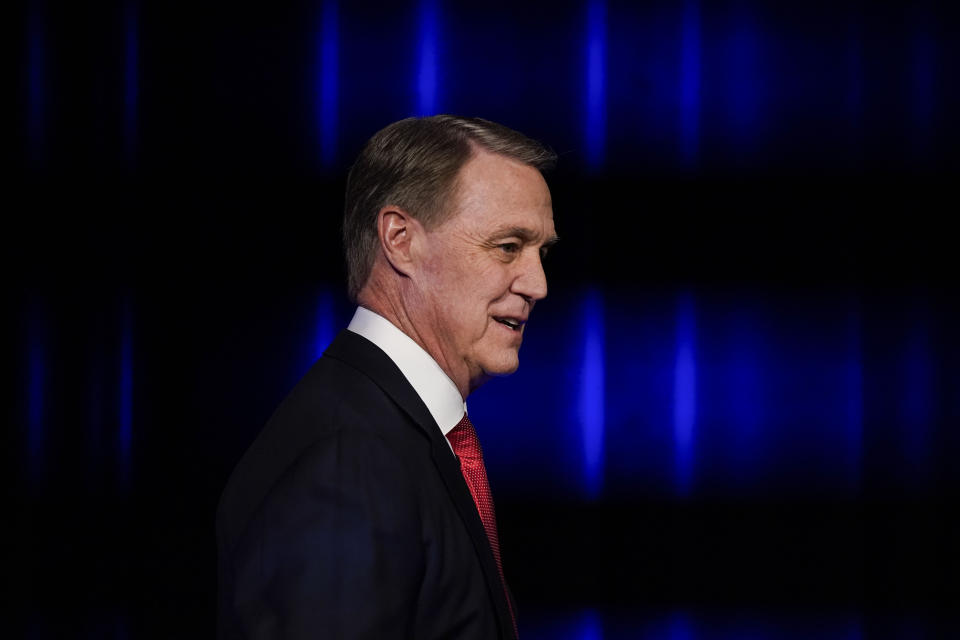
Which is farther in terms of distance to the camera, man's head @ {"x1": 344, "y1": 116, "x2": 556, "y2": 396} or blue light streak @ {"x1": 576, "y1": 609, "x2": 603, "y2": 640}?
blue light streak @ {"x1": 576, "y1": 609, "x2": 603, "y2": 640}

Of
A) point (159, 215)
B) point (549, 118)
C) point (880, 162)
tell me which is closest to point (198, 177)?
point (159, 215)

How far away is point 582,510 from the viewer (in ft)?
7.75

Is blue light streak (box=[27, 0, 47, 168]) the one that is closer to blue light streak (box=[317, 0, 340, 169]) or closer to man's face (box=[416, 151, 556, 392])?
blue light streak (box=[317, 0, 340, 169])

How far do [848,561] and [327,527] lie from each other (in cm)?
197

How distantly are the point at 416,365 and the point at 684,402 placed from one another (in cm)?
155

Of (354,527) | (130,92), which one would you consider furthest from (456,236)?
(130,92)

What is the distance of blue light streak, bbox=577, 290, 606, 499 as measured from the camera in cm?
235

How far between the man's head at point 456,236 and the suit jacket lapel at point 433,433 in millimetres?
59

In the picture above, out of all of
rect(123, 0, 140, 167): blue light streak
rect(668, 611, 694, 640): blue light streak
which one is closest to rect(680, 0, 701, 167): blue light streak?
rect(668, 611, 694, 640): blue light streak

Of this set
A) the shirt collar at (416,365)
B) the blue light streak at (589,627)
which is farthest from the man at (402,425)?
the blue light streak at (589,627)

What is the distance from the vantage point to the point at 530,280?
96cm

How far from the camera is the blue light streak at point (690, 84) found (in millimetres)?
2379

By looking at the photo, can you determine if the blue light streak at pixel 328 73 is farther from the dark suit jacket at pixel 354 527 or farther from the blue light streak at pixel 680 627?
the dark suit jacket at pixel 354 527

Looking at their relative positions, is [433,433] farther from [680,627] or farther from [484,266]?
[680,627]
